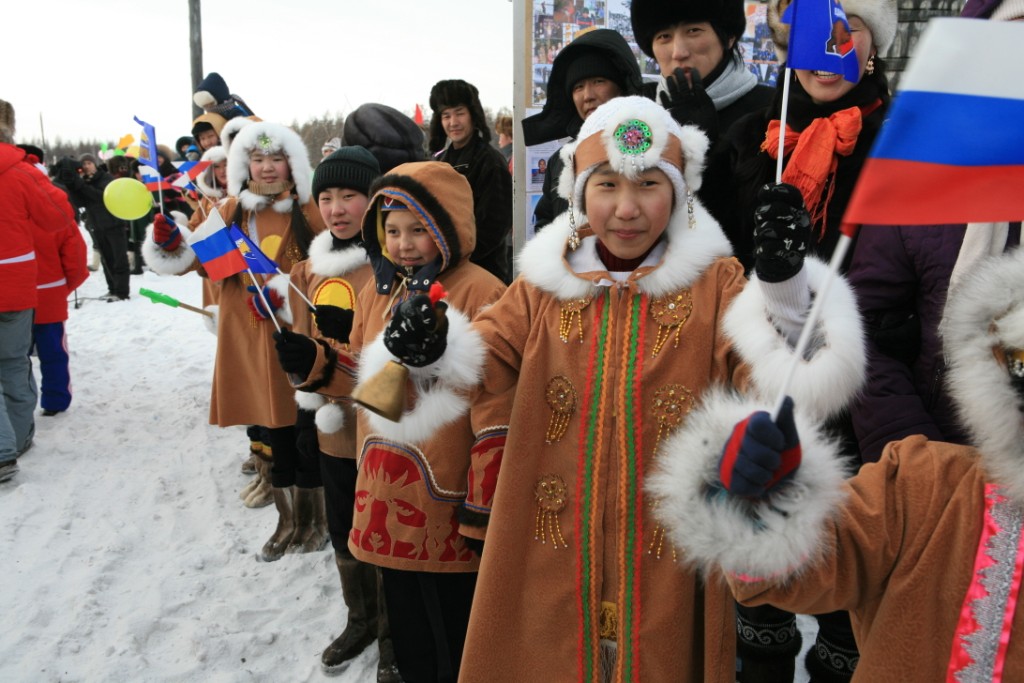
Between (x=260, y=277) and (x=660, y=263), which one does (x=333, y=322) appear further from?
(x=660, y=263)

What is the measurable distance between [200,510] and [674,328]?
383 centimetres

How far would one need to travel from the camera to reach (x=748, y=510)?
1138 millimetres

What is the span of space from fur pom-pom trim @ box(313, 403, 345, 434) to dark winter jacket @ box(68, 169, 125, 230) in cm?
898

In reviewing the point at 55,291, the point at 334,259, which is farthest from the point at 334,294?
the point at 55,291

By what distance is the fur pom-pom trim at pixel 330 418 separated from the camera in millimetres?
2900

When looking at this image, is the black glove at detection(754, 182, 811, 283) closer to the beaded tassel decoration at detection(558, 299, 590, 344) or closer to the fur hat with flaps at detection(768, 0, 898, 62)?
the beaded tassel decoration at detection(558, 299, 590, 344)

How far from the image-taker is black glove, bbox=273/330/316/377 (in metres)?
2.29

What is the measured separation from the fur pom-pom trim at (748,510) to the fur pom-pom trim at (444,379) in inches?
29.2

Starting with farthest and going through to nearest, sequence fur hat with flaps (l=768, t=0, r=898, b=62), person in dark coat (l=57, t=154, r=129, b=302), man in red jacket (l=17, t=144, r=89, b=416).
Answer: person in dark coat (l=57, t=154, r=129, b=302) → man in red jacket (l=17, t=144, r=89, b=416) → fur hat with flaps (l=768, t=0, r=898, b=62)

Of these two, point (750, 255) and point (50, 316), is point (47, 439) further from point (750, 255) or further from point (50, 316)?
point (750, 255)

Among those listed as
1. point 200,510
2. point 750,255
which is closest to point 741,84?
point 750,255

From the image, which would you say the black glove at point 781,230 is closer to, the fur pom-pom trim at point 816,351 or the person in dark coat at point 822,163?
the fur pom-pom trim at point 816,351

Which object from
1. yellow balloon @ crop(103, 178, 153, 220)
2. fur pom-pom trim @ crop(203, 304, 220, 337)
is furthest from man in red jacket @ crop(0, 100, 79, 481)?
Result: fur pom-pom trim @ crop(203, 304, 220, 337)

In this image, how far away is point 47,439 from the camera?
572cm
